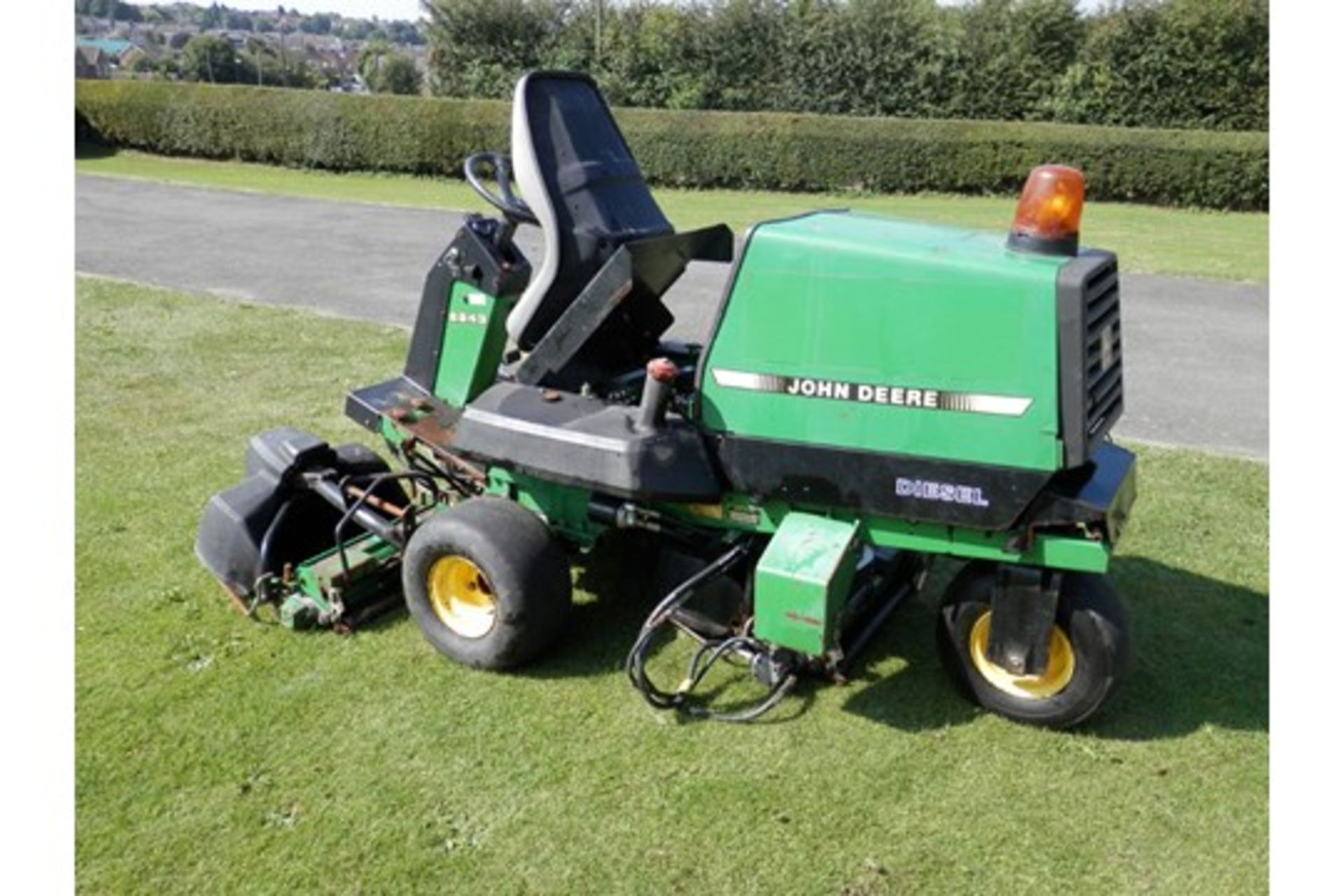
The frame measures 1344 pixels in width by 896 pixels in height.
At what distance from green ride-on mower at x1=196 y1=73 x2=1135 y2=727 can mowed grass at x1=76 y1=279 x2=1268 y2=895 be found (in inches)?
7.1

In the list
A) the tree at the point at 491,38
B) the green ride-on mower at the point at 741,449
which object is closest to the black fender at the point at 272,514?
the green ride-on mower at the point at 741,449

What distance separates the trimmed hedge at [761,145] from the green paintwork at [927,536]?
17173 mm

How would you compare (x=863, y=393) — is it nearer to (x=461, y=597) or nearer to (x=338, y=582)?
(x=461, y=597)

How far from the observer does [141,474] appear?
19.3ft

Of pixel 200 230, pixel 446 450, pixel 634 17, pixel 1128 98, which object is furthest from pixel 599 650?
pixel 634 17

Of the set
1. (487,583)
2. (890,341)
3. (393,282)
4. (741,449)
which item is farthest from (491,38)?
(890,341)

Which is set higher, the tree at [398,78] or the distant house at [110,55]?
the distant house at [110,55]

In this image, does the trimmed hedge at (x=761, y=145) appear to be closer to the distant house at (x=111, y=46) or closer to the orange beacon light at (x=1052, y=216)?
the orange beacon light at (x=1052, y=216)

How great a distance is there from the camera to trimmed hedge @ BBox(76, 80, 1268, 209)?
62.8 ft

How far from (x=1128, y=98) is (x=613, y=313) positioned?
20590 millimetres

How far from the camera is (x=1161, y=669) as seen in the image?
409 cm

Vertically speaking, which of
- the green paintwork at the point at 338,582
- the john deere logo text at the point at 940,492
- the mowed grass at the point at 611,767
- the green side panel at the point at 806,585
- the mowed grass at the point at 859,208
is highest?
the mowed grass at the point at 859,208

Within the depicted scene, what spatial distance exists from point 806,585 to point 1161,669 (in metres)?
1.57

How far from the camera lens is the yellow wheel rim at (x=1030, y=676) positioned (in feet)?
11.8
